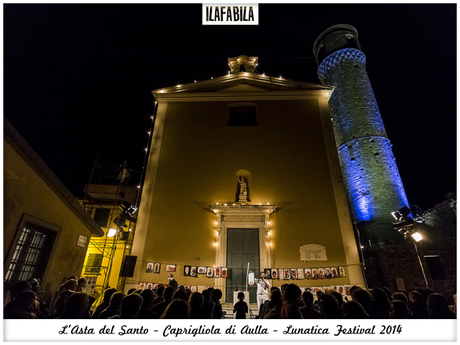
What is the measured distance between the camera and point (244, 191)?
8.73m

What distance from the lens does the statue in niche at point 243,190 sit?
8.60m

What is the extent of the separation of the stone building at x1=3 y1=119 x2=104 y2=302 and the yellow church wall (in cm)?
223

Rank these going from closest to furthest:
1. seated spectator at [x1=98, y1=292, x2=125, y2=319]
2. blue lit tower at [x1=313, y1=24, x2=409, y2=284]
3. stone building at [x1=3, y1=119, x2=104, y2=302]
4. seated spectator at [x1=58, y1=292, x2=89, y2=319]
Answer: seated spectator at [x1=58, y1=292, x2=89, y2=319]
seated spectator at [x1=98, y1=292, x2=125, y2=319]
stone building at [x1=3, y1=119, x2=104, y2=302]
blue lit tower at [x1=313, y1=24, x2=409, y2=284]

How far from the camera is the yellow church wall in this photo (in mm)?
7945

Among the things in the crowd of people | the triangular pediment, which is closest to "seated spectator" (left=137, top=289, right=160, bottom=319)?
the crowd of people

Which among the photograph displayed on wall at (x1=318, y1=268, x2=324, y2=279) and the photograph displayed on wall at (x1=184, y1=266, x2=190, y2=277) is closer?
the photograph displayed on wall at (x1=318, y1=268, x2=324, y2=279)

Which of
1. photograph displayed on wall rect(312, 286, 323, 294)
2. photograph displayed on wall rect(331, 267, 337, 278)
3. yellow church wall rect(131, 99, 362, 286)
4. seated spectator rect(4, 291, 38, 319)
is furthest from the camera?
yellow church wall rect(131, 99, 362, 286)

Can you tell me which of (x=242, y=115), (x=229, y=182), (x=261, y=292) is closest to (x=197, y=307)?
(x=261, y=292)

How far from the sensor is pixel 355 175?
15125 millimetres

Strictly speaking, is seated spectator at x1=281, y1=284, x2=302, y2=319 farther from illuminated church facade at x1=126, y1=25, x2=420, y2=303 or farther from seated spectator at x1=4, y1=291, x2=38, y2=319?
illuminated church facade at x1=126, y1=25, x2=420, y2=303

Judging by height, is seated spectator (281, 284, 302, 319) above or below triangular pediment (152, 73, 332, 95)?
below

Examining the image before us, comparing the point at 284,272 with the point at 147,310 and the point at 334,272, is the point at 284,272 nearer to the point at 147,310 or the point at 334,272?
the point at 334,272

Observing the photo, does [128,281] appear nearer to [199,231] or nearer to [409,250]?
[199,231]
